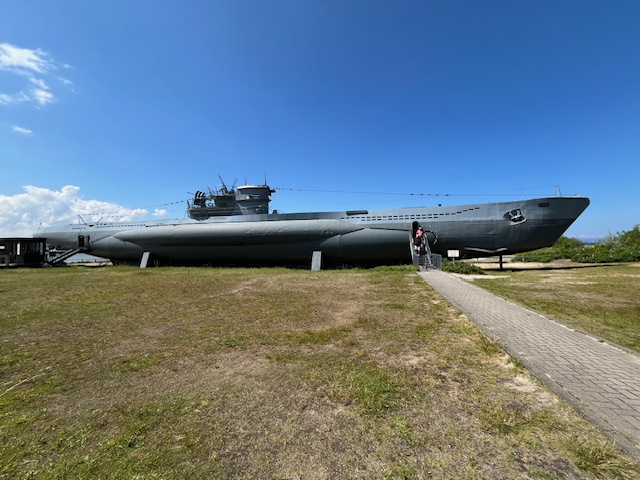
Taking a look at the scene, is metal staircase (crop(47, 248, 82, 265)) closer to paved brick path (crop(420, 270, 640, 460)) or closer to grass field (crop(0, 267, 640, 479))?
grass field (crop(0, 267, 640, 479))

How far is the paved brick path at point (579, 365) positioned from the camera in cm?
274

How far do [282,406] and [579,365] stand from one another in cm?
371

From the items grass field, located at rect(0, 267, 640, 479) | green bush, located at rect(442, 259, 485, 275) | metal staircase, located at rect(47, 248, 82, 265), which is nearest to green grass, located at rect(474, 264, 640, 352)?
grass field, located at rect(0, 267, 640, 479)

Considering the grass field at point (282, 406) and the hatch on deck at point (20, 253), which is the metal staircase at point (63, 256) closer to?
the hatch on deck at point (20, 253)

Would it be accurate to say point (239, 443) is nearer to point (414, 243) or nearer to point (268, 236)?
point (414, 243)

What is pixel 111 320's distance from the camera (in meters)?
6.84

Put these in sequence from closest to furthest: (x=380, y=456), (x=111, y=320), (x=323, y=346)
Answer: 1. (x=380, y=456)
2. (x=323, y=346)
3. (x=111, y=320)

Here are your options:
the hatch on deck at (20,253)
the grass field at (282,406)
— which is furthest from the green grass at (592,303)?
the hatch on deck at (20,253)

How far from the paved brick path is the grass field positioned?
19cm

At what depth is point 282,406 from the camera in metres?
3.18

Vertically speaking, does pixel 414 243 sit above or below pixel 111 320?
above

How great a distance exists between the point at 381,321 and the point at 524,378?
2.99m

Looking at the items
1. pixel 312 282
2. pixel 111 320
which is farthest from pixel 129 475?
pixel 312 282

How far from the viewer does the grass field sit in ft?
7.59
